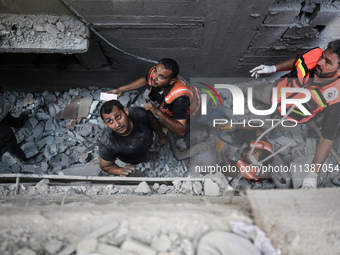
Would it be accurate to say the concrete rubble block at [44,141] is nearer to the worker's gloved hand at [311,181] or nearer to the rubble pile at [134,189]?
the rubble pile at [134,189]

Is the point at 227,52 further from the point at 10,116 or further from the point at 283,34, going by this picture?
the point at 10,116

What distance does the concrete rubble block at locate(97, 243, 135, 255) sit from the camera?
1579 mm

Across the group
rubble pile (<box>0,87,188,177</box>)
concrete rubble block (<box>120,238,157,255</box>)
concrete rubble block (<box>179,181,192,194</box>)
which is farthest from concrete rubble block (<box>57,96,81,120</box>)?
concrete rubble block (<box>120,238,157,255</box>)

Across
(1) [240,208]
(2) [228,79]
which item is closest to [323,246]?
(1) [240,208]

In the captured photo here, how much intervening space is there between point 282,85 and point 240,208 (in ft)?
8.08

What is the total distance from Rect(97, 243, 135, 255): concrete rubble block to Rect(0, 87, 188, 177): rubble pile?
2652 mm

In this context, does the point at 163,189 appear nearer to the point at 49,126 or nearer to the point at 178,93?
the point at 178,93

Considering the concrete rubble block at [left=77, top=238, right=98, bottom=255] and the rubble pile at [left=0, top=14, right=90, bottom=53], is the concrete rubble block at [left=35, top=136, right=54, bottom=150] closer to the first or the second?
the rubble pile at [left=0, top=14, right=90, bottom=53]

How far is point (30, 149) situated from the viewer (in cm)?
466

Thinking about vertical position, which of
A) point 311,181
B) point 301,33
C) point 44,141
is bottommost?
point 44,141

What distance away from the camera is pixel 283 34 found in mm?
3619

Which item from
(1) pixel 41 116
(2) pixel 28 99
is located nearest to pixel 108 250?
(1) pixel 41 116

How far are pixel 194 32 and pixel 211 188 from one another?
7.17 feet

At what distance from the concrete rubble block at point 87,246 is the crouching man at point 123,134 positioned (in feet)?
5.41
